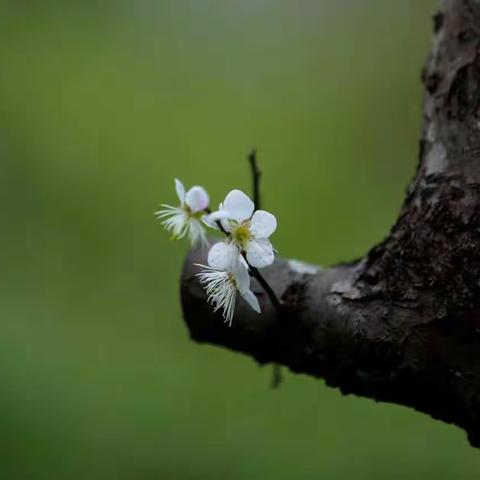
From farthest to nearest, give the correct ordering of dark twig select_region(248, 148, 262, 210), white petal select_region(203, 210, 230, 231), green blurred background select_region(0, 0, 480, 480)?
1. green blurred background select_region(0, 0, 480, 480)
2. dark twig select_region(248, 148, 262, 210)
3. white petal select_region(203, 210, 230, 231)

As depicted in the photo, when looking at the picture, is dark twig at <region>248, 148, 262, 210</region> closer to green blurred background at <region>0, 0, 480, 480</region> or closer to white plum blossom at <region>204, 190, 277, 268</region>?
white plum blossom at <region>204, 190, 277, 268</region>

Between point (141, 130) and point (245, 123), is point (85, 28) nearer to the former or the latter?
point (141, 130)

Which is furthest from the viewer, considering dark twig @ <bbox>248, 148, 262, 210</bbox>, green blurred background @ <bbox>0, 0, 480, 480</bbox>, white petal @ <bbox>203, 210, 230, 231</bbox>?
green blurred background @ <bbox>0, 0, 480, 480</bbox>

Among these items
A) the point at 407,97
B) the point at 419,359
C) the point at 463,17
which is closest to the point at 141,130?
the point at 407,97

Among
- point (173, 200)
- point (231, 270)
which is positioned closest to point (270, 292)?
point (231, 270)

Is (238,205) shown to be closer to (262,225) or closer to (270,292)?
(262,225)

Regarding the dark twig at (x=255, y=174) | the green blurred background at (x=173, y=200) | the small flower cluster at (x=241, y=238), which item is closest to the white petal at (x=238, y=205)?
the small flower cluster at (x=241, y=238)

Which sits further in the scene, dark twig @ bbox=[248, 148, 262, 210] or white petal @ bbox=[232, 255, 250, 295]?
dark twig @ bbox=[248, 148, 262, 210]

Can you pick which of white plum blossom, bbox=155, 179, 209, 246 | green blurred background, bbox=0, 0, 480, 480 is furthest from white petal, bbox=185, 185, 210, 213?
green blurred background, bbox=0, 0, 480, 480
